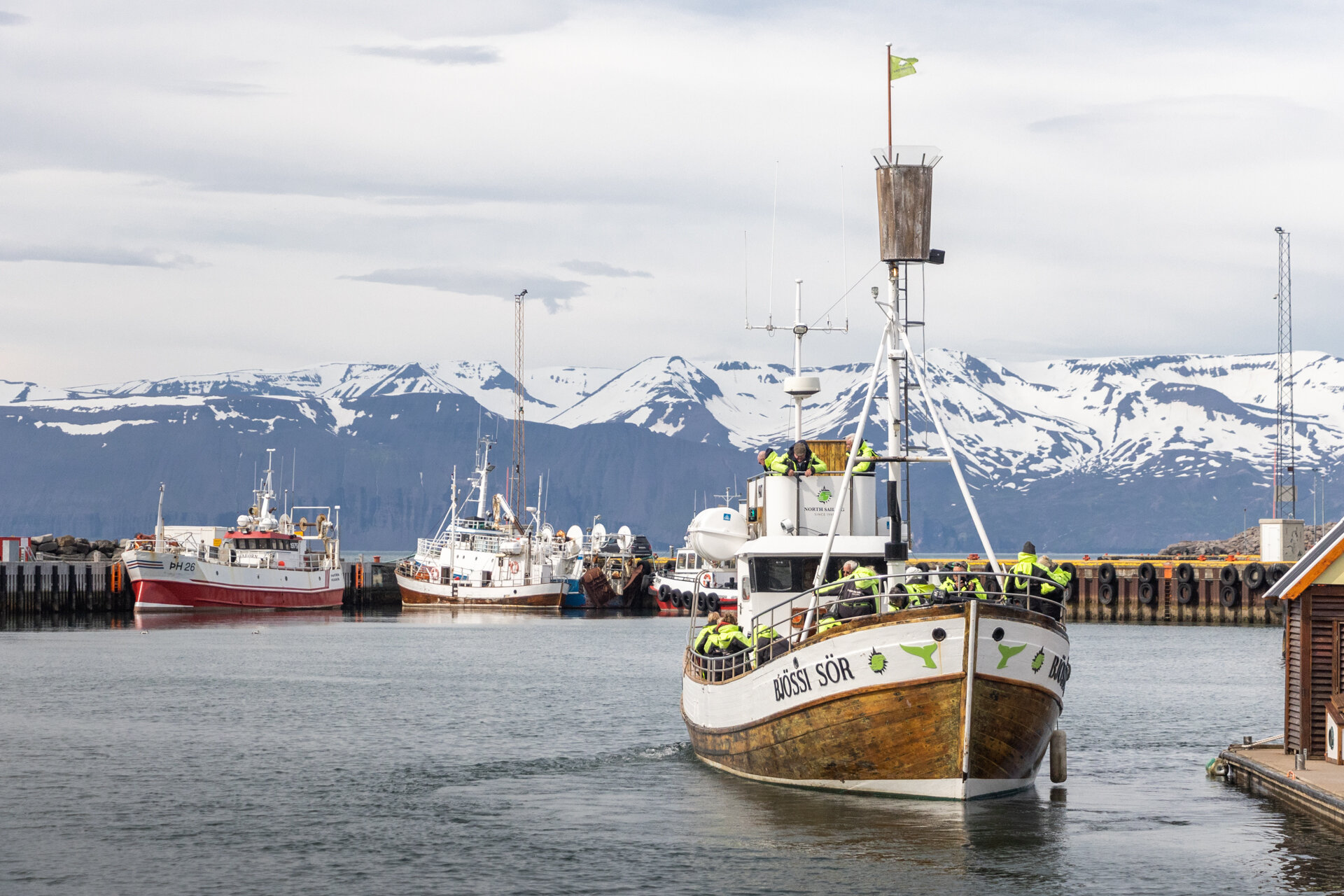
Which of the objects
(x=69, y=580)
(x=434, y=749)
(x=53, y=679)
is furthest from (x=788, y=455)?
(x=69, y=580)

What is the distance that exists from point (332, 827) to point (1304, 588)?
1753cm

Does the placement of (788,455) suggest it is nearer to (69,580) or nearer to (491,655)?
(491,655)

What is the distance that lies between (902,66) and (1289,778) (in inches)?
561

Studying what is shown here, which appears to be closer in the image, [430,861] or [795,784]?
[430,861]

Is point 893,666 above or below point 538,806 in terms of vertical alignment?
above

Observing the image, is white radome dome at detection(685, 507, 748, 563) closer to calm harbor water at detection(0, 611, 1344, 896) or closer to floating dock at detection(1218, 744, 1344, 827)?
calm harbor water at detection(0, 611, 1344, 896)

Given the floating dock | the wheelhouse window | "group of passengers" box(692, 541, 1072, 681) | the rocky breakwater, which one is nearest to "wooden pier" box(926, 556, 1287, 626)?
the floating dock

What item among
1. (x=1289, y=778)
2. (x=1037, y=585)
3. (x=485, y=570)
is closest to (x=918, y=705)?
(x=1037, y=585)

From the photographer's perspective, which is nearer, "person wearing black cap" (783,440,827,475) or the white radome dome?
"person wearing black cap" (783,440,827,475)

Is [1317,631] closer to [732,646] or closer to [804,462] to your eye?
[804,462]

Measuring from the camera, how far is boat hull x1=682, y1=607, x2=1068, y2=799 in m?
24.1

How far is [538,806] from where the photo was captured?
29219 mm

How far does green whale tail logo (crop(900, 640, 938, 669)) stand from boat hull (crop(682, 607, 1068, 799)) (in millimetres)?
15

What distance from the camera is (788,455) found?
31484 millimetres
